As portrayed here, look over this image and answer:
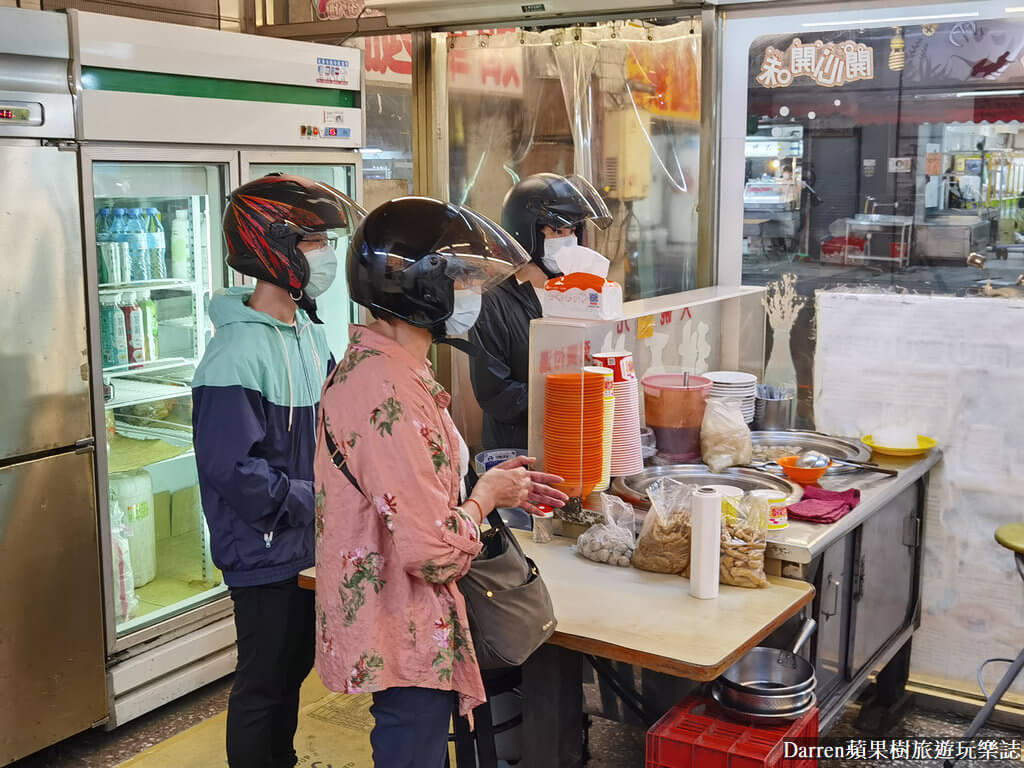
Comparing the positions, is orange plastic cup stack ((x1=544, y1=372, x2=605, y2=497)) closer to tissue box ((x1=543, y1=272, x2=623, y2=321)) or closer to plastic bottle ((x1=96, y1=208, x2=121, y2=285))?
tissue box ((x1=543, y1=272, x2=623, y2=321))

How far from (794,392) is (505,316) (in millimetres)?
1251

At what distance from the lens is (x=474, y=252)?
83.0 inches

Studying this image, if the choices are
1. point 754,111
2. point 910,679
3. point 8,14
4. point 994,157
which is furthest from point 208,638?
point 994,157

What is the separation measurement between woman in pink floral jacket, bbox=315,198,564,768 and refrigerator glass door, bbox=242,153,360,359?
2.24 meters

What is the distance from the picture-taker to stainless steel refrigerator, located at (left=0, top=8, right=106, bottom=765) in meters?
3.24

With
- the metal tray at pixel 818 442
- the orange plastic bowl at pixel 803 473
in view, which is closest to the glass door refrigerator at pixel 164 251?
the metal tray at pixel 818 442

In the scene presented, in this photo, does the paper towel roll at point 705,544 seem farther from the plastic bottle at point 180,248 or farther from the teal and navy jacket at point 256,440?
the plastic bottle at point 180,248

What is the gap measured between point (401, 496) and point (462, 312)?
1.34 ft

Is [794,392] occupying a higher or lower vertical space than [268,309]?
lower

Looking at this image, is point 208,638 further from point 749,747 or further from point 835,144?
point 835,144

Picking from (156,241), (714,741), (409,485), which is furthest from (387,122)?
(714,741)

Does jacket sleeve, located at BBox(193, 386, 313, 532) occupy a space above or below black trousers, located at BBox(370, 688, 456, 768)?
above

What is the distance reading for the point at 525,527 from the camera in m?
3.04

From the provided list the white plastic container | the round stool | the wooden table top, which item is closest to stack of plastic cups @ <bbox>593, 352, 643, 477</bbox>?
the wooden table top
